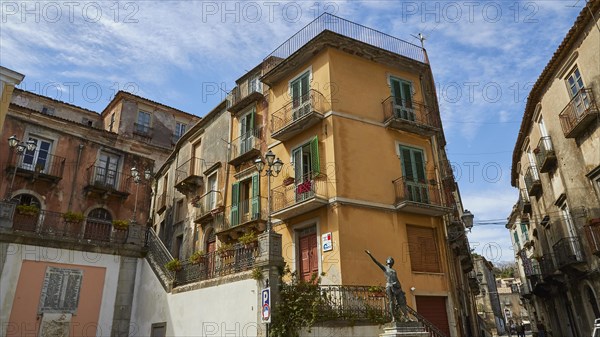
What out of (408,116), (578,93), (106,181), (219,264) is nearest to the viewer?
(219,264)

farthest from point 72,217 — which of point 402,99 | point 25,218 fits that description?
point 402,99

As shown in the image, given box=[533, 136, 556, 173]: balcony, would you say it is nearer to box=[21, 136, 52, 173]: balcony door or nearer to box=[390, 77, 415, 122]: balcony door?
box=[390, 77, 415, 122]: balcony door

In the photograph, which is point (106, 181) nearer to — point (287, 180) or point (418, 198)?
point (287, 180)

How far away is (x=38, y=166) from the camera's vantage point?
65.4 feet

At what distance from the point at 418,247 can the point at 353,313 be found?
5.43m

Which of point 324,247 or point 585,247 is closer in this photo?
point 324,247

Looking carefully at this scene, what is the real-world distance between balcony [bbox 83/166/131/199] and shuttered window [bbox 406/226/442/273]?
51.1 feet

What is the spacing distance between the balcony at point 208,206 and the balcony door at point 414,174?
9.06 meters

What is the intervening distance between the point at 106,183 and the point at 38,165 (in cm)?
327

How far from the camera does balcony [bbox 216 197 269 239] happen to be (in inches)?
679

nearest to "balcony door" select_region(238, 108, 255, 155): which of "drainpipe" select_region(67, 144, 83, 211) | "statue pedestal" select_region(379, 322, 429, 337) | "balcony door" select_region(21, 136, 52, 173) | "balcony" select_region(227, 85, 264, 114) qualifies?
"balcony" select_region(227, 85, 264, 114)

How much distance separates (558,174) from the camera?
18.7m

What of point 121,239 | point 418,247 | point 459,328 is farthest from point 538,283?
point 121,239

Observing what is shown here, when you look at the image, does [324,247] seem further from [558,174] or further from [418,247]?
[558,174]
